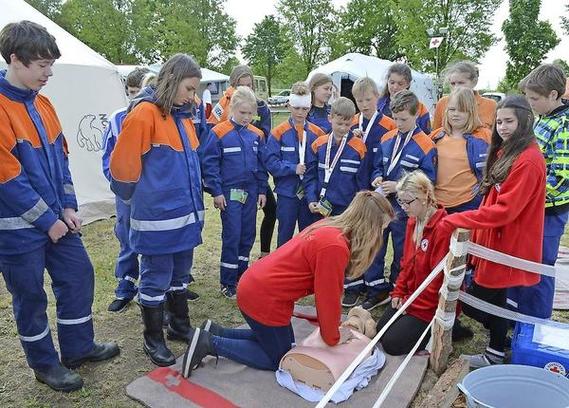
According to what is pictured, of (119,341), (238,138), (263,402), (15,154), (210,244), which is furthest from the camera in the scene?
(210,244)

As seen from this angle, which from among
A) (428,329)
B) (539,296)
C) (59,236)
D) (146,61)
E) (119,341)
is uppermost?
(146,61)

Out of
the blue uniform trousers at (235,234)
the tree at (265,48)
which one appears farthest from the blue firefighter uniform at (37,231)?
the tree at (265,48)

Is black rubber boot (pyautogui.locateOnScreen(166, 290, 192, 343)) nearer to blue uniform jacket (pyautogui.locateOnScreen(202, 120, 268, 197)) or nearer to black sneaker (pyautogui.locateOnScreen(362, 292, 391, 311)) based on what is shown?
blue uniform jacket (pyautogui.locateOnScreen(202, 120, 268, 197))

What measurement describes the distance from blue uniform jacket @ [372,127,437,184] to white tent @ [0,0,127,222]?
4.62 m

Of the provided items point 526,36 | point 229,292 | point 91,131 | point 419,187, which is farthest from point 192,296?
point 526,36

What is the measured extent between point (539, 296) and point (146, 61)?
3342 cm

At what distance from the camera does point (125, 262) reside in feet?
13.5

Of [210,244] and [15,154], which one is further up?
[15,154]

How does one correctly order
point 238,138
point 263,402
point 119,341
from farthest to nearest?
point 238,138
point 119,341
point 263,402

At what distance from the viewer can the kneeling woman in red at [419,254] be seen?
10.8 ft

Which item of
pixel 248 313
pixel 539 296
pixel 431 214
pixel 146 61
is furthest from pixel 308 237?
pixel 146 61

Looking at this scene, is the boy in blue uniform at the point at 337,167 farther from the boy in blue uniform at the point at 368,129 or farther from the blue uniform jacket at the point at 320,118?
the blue uniform jacket at the point at 320,118

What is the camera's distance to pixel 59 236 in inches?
110

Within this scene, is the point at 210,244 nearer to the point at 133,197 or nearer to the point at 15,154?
the point at 133,197
